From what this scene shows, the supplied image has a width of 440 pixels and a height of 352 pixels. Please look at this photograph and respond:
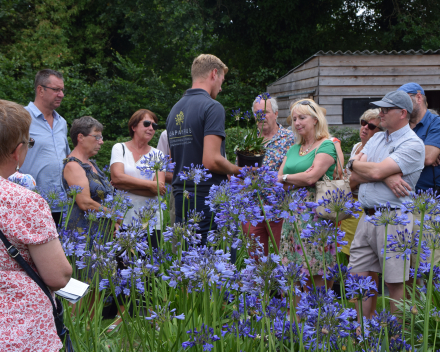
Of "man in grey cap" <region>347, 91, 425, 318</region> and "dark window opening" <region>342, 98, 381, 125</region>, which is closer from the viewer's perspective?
"man in grey cap" <region>347, 91, 425, 318</region>

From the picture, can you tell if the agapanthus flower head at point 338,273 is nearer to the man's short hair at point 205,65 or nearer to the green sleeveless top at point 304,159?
the green sleeveless top at point 304,159

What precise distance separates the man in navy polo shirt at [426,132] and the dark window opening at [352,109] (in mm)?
8382

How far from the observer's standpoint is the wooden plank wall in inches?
482

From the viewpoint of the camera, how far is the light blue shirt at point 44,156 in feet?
13.5

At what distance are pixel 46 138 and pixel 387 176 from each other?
10.2 feet

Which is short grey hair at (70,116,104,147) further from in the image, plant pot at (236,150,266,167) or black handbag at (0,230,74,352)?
black handbag at (0,230,74,352)

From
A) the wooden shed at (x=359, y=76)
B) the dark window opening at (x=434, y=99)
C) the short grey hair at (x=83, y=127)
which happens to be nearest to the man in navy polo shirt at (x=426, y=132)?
the short grey hair at (x=83, y=127)

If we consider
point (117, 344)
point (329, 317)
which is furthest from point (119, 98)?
point (329, 317)

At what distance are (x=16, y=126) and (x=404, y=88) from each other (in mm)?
3163

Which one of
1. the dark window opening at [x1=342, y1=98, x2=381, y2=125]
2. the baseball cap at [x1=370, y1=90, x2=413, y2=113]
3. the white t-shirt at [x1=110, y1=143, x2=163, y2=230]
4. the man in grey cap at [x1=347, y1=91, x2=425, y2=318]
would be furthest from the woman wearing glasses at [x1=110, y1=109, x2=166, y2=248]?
the dark window opening at [x1=342, y1=98, x2=381, y2=125]

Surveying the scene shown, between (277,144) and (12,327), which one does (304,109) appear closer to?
(277,144)

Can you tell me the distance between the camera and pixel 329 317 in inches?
63.6

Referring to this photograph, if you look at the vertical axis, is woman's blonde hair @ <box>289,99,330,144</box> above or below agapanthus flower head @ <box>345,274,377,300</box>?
above

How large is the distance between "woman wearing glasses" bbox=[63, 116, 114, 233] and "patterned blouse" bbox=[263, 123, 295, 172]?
1.54 meters
